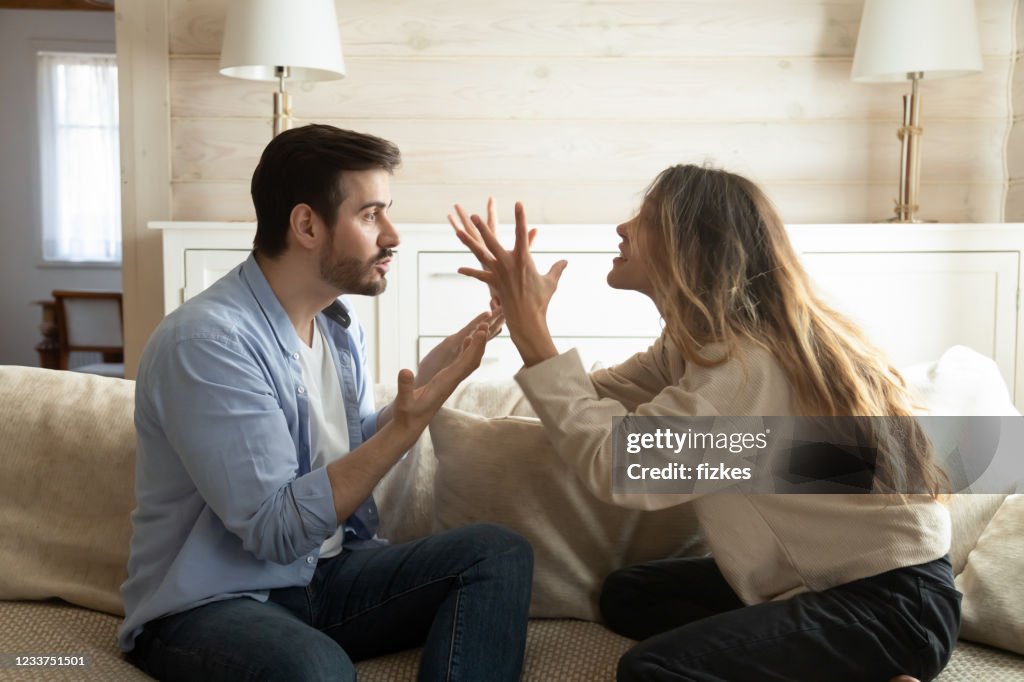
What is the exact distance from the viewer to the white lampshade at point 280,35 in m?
2.92

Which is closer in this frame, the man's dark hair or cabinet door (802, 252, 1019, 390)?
the man's dark hair

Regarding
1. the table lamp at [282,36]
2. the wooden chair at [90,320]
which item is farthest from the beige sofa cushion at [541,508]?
the wooden chair at [90,320]

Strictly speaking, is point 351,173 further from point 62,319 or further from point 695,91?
point 62,319

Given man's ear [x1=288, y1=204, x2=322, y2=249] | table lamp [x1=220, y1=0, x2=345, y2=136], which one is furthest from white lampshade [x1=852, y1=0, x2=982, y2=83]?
man's ear [x1=288, y1=204, x2=322, y2=249]

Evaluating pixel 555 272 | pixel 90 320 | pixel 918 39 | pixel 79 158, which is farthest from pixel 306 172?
pixel 79 158

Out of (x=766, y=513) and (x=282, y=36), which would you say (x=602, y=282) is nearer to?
(x=282, y=36)

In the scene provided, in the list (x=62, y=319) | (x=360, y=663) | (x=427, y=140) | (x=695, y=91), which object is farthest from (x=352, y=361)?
(x=62, y=319)

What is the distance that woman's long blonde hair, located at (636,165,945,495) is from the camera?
1379 millimetres

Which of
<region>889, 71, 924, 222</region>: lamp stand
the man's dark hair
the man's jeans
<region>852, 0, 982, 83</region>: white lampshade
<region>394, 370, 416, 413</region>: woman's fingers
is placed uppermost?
<region>852, 0, 982, 83</region>: white lampshade

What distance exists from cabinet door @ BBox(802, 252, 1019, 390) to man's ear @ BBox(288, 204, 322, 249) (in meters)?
1.73

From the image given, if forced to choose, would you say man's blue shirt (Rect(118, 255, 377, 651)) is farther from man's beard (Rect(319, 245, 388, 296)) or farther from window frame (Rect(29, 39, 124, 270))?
window frame (Rect(29, 39, 124, 270))

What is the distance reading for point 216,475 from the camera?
1.32m

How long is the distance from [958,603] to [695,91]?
2.30 meters

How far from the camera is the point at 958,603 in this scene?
1.35 meters
